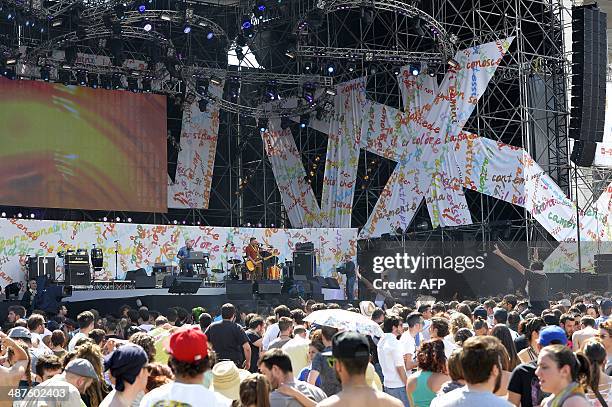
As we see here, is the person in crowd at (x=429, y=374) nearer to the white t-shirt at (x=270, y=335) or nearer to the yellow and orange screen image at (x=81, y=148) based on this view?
the white t-shirt at (x=270, y=335)

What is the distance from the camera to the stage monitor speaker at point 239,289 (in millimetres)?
20750

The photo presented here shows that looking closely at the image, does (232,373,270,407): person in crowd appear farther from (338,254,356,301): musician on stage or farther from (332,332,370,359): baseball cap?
(338,254,356,301): musician on stage

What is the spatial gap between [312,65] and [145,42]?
431cm

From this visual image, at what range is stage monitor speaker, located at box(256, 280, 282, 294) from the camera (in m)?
21.3

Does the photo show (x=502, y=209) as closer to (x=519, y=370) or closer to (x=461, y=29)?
(x=461, y=29)

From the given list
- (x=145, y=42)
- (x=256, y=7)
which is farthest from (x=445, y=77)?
(x=145, y=42)

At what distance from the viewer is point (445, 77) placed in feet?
83.1

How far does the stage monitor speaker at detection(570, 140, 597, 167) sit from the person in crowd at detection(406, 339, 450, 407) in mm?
17742

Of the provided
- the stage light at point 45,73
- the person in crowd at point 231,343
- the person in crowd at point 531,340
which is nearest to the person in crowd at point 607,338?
the person in crowd at point 531,340

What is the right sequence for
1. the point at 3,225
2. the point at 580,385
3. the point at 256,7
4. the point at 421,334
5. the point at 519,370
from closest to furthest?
the point at 580,385
the point at 519,370
the point at 421,334
the point at 3,225
the point at 256,7

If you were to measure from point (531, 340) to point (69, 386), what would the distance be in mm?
3508

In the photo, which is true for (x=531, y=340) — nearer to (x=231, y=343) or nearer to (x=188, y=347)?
(x=231, y=343)

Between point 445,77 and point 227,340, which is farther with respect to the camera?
point 445,77

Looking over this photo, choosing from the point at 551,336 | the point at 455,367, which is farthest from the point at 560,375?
the point at 551,336
